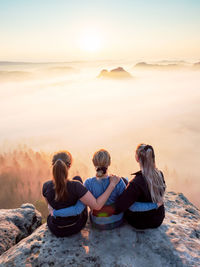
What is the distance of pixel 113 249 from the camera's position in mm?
4500

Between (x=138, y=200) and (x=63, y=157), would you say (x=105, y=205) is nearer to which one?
(x=138, y=200)

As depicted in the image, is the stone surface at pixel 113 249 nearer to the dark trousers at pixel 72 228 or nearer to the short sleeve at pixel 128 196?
the dark trousers at pixel 72 228

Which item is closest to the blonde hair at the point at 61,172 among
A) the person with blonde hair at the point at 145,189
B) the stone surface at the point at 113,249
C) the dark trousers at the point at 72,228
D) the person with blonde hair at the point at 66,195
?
the person with blonde hair at the point at 66,195

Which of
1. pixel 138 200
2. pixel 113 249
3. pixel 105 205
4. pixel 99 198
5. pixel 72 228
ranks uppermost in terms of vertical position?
pixel 99 198

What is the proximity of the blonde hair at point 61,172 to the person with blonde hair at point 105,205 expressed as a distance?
44 centimetres

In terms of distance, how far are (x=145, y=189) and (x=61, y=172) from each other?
1.79m

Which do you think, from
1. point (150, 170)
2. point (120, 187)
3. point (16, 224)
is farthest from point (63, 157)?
point (16, 224)

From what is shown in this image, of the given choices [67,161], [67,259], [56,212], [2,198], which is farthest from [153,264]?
[2,198]

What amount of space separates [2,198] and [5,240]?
213ft

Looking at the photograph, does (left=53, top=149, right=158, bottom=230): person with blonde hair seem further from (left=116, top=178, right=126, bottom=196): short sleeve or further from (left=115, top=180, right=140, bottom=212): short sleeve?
(left=115, top=180, right=140, bottom=212): short sleeve

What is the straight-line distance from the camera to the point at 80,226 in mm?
4879

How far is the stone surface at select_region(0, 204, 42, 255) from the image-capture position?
588 centimetres

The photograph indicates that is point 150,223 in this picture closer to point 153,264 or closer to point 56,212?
point 153,264

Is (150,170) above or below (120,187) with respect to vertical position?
above
